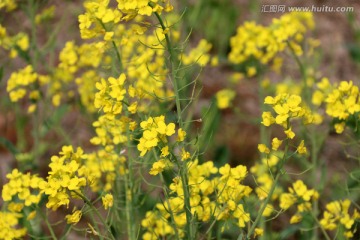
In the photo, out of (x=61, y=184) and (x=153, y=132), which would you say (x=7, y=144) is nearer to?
(x=61, y=184)

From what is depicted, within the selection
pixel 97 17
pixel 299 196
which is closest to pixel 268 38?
pixel 299 196

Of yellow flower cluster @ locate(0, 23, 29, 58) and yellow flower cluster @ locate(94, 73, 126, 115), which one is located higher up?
yellow flower cluster @ locate(94, 73, 126, 115)

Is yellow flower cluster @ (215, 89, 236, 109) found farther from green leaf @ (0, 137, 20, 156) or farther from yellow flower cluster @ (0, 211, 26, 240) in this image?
yellow flower cluster @ (0, 211, 26, 240)

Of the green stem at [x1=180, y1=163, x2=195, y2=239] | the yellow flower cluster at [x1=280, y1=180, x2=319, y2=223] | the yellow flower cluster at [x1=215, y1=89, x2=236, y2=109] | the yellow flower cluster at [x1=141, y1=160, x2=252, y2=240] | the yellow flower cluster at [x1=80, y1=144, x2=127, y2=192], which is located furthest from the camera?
the yellow flower cluster at [x1=215, y1=89, x2=236, y2=109]

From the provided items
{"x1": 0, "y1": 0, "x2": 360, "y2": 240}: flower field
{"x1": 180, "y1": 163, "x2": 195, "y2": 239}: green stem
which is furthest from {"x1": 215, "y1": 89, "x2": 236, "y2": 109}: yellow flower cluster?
{"x1": 180, "y1": 163, "x2": 195, "y2": 239}: green stem

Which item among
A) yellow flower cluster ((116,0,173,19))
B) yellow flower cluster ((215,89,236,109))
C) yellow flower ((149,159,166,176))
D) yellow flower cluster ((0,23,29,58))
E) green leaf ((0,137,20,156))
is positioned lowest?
yellow flower cluster ((215,89,236,109))

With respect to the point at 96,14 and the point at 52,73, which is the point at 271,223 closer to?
the point at 52,73

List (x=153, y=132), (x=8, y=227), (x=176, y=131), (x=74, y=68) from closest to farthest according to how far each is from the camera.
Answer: (x=153, y=132)
(x=8, y=227)
(x=74, y=68)
(x=176, y=131)

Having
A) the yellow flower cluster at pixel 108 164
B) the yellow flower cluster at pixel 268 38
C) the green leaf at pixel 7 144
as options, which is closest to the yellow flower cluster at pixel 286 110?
the yellow flower cluster at pixel 108 164

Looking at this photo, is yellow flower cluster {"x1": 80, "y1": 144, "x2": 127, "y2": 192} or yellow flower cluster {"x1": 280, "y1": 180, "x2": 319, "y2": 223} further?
yellow flower cluster {"x1": 80, "y1": 144, "x2": 127, "y2": 192}

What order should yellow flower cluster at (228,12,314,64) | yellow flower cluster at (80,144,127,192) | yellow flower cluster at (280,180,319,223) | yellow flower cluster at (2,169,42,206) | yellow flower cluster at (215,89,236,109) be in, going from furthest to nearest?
yellow flower cluster at (215,89,236,109), yellow flower cluster at (228,12,314,64), yellow flower cluster at (80,144,127,192), yellow flower cluster at (280,180,319,223), yellow flower cluster at (2,169,42,206)
